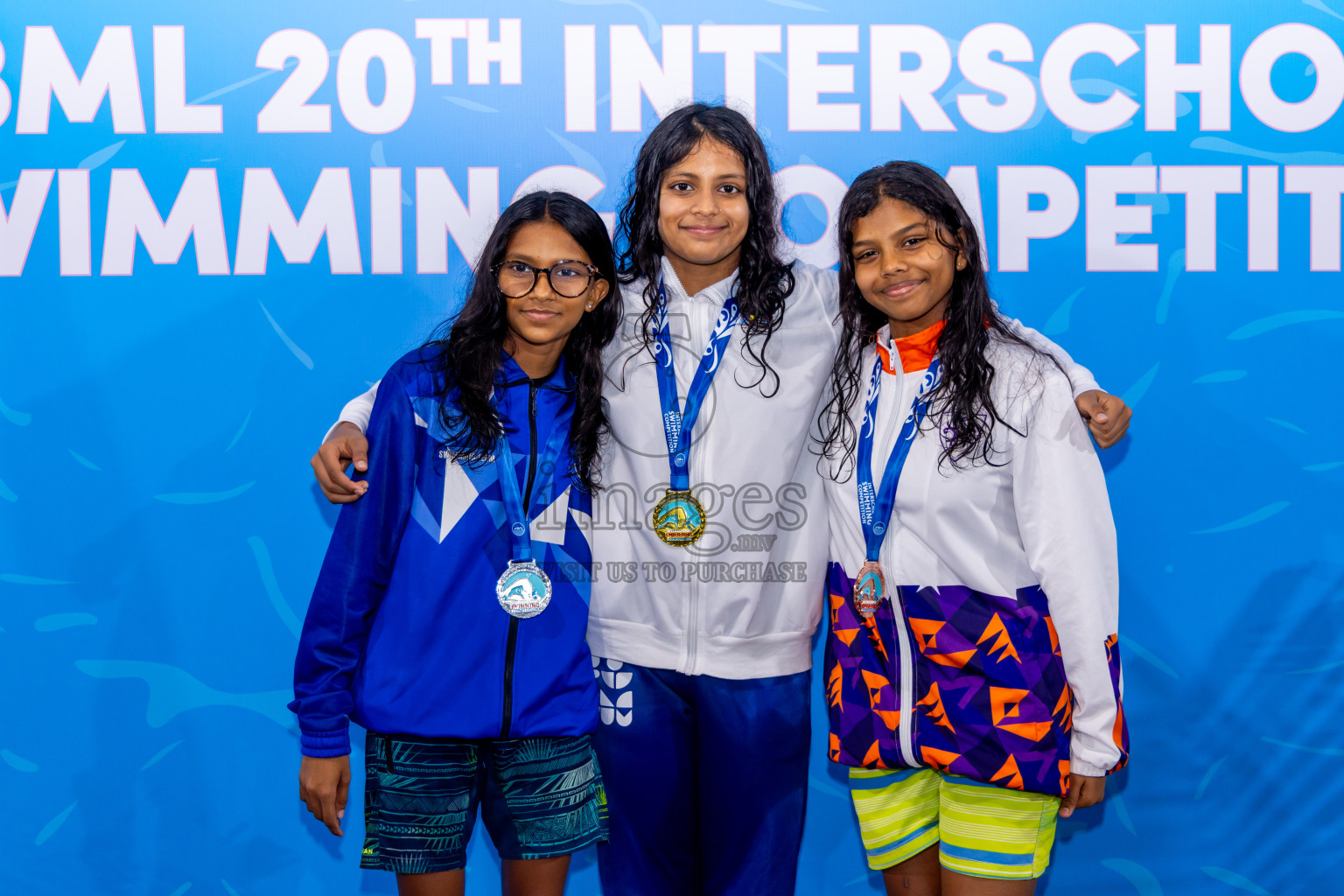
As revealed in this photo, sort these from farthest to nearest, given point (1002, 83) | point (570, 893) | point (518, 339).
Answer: point (570, 893)
point (1002, 83)
point (518, 339)

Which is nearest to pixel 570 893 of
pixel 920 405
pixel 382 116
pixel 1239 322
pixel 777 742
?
pixel 777 742

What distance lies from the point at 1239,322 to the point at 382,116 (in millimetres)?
2566

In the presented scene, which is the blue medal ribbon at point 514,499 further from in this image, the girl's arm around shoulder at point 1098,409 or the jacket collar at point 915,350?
the girl's arm around shoulder at point 1098,409

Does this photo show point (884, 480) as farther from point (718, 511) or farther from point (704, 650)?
point (704, 650)

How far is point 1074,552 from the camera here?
1793 millimetres

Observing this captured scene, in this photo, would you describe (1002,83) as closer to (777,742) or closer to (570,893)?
(777,742)

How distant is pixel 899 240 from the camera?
1.94 meters

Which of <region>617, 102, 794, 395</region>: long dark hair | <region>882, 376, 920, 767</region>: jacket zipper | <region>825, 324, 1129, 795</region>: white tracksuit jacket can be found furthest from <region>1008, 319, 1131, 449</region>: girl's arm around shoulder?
<region>617, 102, 794, 395</region>: long dark hair

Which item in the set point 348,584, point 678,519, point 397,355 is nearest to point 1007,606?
point 678,519

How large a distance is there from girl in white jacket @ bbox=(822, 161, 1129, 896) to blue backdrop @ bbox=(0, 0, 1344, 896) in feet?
2.83

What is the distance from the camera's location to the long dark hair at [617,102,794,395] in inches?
81.6

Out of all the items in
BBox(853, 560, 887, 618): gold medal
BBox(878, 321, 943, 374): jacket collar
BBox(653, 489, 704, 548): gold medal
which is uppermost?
BBox(878, 321, 943, 374): jacket collar

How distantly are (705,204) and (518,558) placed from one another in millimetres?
845

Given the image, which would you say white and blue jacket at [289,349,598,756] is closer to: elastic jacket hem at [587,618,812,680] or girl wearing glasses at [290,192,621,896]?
girl wearing glasses at [290,192,621,896]
